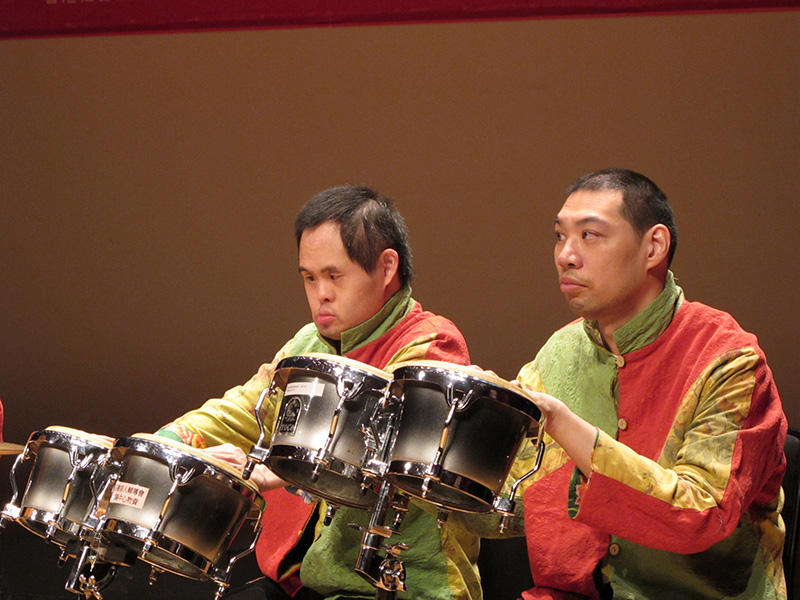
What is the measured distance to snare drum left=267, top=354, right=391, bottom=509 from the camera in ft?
6.65

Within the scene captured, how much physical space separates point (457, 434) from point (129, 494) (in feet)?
2.61

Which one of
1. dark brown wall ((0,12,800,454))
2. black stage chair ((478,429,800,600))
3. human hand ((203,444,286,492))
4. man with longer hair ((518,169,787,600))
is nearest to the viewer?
man with longer hair ((518,169,787,600))

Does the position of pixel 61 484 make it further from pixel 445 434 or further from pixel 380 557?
pixel 445 434

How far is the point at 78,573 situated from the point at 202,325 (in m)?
1.88

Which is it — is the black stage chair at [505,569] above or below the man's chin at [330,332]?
below

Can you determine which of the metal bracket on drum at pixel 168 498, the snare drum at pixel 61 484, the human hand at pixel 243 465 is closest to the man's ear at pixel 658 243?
the human hand at pixel 243 465

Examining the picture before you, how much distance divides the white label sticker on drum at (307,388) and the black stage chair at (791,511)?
1180mm

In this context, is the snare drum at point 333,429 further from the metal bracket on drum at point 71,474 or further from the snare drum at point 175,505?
the metal bracket on drum at point 71,474

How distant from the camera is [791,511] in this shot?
2.37m

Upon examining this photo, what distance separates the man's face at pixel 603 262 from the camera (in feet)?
7.64

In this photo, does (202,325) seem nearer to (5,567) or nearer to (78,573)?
(5,567)

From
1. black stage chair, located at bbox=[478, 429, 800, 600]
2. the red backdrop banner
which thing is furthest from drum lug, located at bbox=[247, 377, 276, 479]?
the red backdrop banner

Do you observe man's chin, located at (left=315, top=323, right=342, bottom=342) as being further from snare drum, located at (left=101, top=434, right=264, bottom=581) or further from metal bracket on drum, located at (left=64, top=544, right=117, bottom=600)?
metal bracket on drum, located at (left=64, top=544, right=117, bottom=600)

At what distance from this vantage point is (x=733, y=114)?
11.9ft
